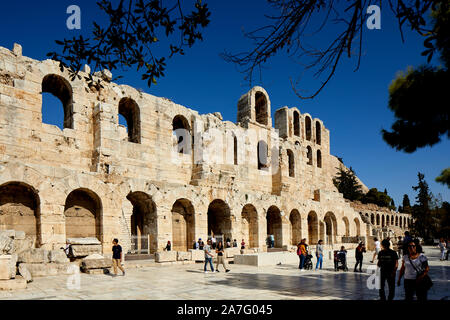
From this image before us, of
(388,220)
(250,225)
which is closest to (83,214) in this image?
(250,225)

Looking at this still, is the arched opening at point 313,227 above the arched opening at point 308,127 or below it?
below

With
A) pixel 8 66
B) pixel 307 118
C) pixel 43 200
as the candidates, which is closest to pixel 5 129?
pixel 8 66

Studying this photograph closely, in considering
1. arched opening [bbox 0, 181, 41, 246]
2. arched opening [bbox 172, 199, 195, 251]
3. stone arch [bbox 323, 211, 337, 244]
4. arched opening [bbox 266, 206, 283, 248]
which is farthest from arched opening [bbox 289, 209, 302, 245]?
arched opening [bbox 0, 181, 41, 246]

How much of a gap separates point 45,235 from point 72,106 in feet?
22.2

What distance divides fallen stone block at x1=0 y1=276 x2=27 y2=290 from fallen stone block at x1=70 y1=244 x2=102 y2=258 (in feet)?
11.5

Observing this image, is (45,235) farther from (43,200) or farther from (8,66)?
(8,66)

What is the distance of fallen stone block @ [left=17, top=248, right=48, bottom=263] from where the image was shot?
10305mm

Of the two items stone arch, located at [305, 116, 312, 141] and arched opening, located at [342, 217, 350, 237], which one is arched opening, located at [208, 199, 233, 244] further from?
stone arch, located at [305, 116, 312, 141]

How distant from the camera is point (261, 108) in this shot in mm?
27984

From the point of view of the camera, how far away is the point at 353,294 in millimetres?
7699

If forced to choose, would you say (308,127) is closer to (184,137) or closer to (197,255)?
(184,137)

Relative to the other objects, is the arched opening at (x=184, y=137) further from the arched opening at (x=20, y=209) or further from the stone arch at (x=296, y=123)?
the stone arch at (x=296, y=123)

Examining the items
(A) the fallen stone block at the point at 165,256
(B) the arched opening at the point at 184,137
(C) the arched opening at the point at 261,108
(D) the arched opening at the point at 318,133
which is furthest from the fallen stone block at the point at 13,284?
(D) the arched opening at the point at 318,133

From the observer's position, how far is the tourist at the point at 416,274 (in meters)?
5.74
